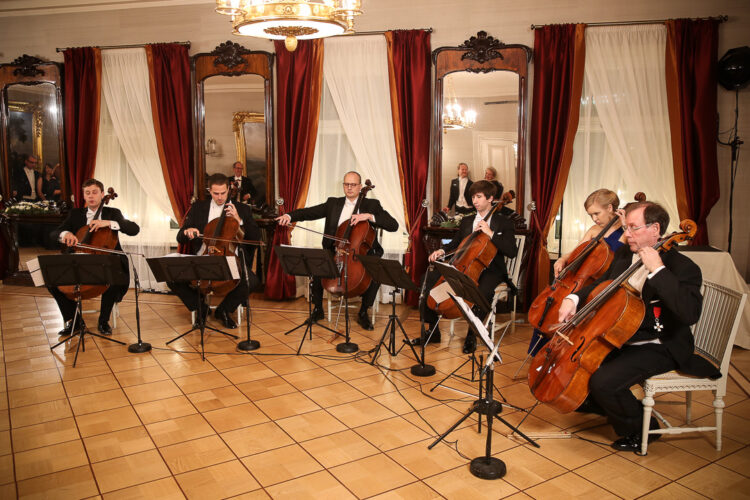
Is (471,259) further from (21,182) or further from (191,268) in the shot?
(21,182)

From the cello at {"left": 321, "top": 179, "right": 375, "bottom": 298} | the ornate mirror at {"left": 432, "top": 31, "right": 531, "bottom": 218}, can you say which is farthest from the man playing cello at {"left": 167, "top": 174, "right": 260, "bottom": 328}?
the ornate mirror at {"left": 432, "top": 31, "right": 531, "bottom": 218}

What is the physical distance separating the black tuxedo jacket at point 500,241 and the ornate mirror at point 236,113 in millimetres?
2421

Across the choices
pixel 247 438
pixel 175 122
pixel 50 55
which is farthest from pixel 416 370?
pixel 50 55

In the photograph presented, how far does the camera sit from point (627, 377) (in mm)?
2779

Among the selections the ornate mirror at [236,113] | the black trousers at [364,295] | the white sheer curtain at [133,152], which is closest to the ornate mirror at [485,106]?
the black trousers at [364,295]

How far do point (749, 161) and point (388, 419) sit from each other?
4.05 meters

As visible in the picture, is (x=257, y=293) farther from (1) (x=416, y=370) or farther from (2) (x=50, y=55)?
(2) (x=50, y=55)

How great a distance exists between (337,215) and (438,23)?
2.10 m

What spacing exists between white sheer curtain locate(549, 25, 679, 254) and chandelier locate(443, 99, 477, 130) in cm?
99

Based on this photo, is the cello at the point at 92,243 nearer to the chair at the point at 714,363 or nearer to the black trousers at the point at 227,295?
the black trousers at the point at 227,295

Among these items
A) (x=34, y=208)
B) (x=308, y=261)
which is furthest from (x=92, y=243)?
(x=34, y=208)

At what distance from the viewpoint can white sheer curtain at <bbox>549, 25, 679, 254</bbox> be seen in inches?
205

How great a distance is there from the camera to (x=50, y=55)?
264 inches

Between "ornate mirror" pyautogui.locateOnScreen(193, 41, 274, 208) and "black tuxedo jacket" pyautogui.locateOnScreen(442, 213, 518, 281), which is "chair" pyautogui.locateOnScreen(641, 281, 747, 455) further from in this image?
"ornate mirror" pyautogui.locateOnScreen(193, 41, 274, 208)
